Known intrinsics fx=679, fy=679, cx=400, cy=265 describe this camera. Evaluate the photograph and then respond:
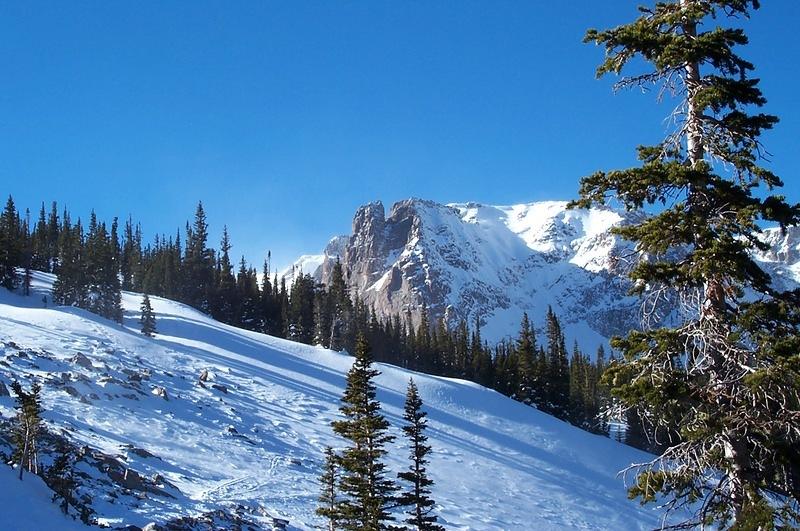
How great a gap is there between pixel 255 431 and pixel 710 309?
101 ft

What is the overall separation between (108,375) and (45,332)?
10762mm

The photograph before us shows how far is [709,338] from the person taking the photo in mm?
8641

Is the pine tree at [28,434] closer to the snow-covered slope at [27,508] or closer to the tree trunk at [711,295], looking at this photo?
the snow-covered slope at [27,508]

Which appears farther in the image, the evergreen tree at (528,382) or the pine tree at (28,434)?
the evergreen tree at (528,382)

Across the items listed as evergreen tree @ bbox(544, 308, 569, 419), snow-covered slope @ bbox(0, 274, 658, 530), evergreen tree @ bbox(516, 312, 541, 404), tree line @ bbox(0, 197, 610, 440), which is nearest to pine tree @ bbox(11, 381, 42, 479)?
snow-covered slope @ bbox(0, 274, 658, 530)

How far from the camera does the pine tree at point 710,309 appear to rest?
812 cm

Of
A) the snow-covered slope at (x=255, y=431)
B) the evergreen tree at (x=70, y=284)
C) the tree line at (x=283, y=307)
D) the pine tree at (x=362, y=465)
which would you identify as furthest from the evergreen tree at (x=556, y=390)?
the pine tree at (x=362, y=465)

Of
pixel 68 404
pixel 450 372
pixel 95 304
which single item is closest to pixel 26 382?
pixel 68 404

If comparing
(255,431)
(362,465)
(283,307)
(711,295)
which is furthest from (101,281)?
(711,295)

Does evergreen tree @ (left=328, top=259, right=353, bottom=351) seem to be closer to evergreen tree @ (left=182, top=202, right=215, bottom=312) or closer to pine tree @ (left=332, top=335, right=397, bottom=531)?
evergreen tree @ (left=182, top=202, right=215, bottom=312)

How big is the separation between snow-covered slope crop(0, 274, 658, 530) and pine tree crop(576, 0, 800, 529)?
15716mm

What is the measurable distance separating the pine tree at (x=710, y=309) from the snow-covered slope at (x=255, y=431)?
1572cm

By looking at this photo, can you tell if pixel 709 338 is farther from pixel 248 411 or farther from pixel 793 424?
pixel 248 411

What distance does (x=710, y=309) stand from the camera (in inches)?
349
